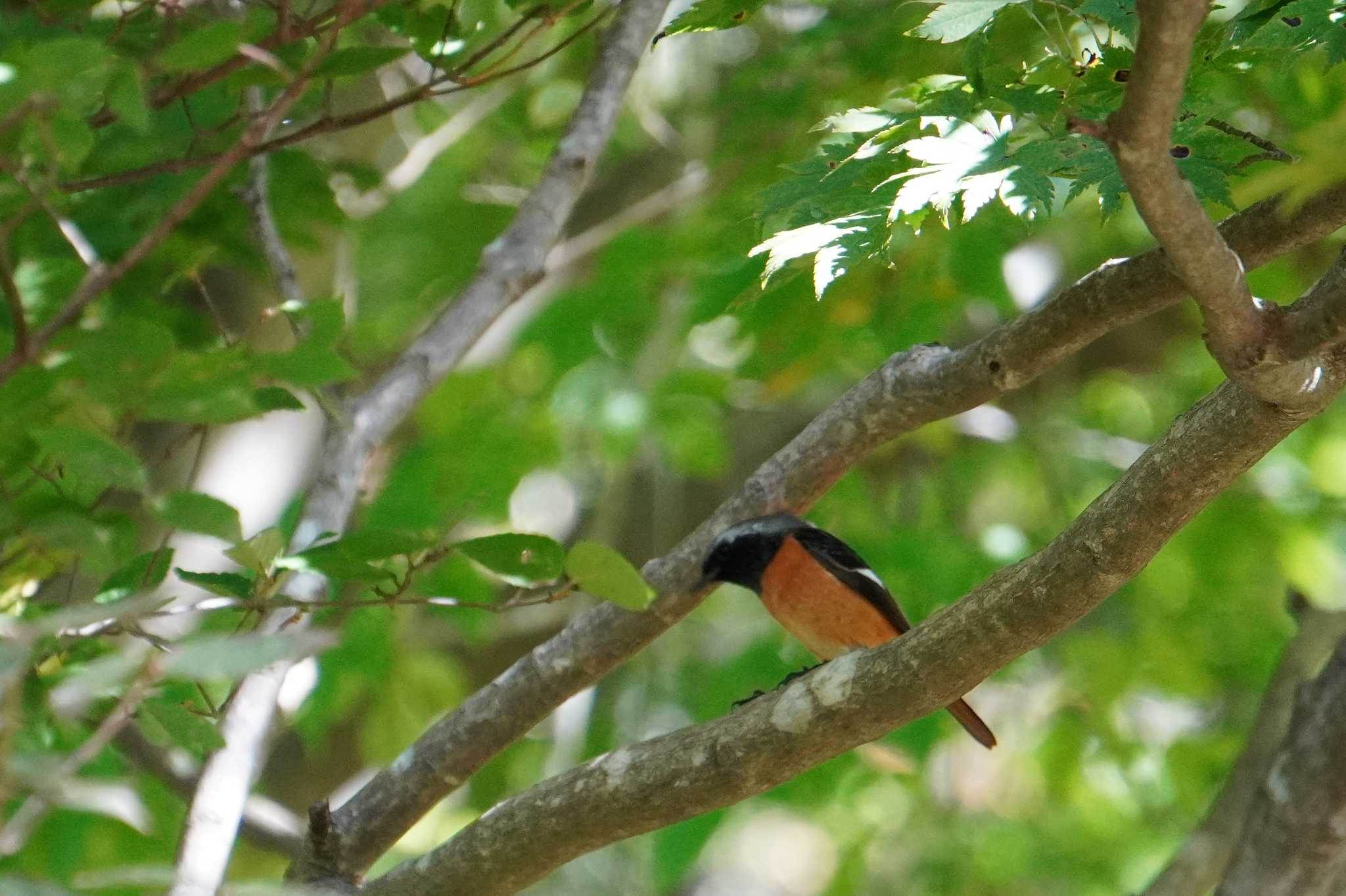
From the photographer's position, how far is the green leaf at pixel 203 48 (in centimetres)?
198

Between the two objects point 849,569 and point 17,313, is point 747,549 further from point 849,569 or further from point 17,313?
point 17,313

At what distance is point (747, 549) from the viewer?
3613 millimetres

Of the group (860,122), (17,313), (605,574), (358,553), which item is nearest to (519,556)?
(605,574)

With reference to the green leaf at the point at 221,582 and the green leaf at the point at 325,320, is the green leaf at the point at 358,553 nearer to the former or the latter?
the green leaf at the point at 221,582

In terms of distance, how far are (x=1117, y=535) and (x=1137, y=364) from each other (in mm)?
4371

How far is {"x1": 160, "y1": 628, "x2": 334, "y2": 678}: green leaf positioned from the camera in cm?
105

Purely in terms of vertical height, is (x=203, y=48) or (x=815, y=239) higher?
(x=203, y=48)

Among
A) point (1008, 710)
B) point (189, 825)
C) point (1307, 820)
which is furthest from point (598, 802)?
point (1008, 710)

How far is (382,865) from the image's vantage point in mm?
7789

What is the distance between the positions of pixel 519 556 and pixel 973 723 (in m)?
2.38

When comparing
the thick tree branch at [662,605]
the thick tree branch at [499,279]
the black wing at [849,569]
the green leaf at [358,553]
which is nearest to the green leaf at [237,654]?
the green leaf at [358,553]

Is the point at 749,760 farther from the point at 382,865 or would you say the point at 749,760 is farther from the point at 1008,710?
the point at 382,865

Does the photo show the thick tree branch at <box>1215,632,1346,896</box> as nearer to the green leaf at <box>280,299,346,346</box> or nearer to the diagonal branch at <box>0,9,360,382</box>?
the green leaf at <box>280,299,346,346</box>

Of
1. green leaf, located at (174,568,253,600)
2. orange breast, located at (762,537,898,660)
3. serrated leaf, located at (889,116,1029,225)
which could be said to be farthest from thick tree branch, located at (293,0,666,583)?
serrated leaf, located at (889,116,1029,225)
